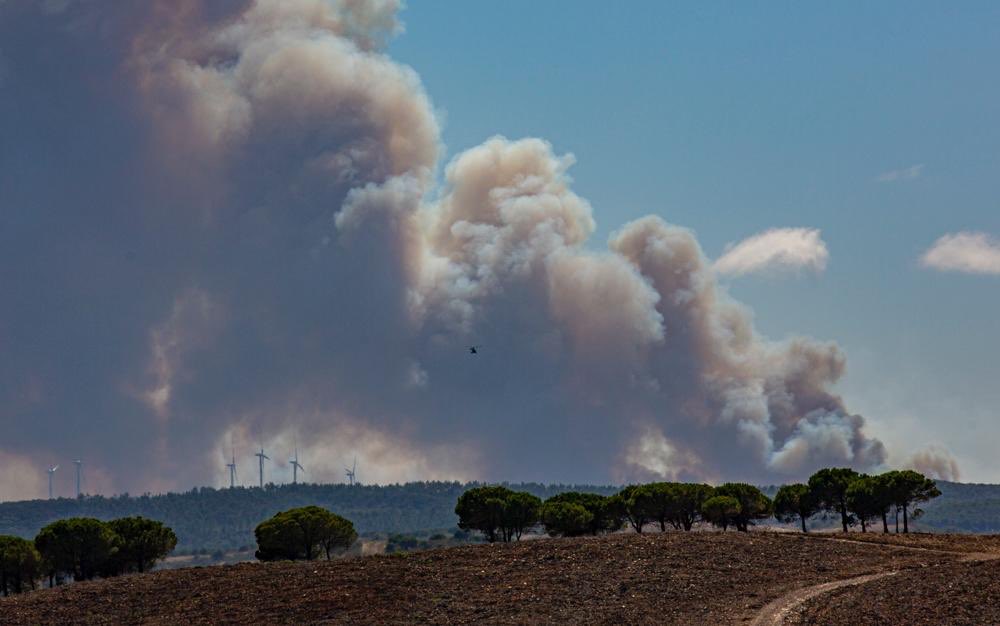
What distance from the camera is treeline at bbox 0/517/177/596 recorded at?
94.1 meters

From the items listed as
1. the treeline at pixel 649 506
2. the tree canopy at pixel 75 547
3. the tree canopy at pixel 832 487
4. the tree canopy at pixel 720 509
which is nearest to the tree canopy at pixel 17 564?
the tree canopy at pixel 75 547

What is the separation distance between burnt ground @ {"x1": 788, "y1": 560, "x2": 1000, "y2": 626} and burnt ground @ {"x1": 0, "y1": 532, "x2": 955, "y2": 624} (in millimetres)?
3277

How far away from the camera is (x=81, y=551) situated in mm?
97938

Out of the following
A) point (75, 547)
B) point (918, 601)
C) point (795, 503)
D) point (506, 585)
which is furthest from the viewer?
point (795, 503)

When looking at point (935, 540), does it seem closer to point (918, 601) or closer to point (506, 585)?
point (918, 601)

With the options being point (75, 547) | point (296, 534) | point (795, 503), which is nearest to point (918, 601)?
point (296, 534)

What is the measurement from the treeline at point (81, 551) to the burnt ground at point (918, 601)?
185 ft

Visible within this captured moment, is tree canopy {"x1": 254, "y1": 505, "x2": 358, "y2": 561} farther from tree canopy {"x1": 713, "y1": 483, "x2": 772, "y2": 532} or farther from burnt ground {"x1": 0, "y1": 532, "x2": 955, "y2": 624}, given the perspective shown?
tree canopy {"x1": 713, "y1": 483, "x2": 772, "y2": 532}

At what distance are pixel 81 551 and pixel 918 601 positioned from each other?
6215 centimetres

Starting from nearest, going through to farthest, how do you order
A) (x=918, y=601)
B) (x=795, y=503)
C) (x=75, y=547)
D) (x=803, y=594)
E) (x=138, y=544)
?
1. (x=918, y=601)
2. (x=803, y=594)
3. (x=75, y=547)
4. (x=138, y=544)
5. (x=795, y=503)

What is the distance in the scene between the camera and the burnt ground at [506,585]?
67.2 m

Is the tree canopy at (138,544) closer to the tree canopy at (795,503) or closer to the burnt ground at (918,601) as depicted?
the burnt ground at (918,601)

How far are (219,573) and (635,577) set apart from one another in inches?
1030

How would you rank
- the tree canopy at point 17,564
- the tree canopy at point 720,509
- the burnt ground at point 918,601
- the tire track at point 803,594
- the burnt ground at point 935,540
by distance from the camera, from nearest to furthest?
the burnt ground at point 918,601 < the tire track at point 803,594 < the burnt ground at point 935,540 < the tree canopy at point 17,564 < the tree canopy at point 720,509
